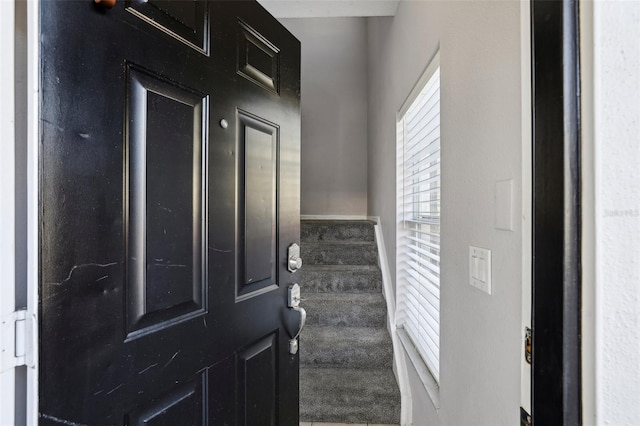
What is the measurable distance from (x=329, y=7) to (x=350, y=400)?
2.32 metres

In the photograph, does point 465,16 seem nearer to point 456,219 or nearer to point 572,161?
point 456,219

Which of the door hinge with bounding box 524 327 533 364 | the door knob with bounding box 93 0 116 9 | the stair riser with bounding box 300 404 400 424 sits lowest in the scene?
the stair riser with bounding box 300 404 400 424

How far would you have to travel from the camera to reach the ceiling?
1818 mm

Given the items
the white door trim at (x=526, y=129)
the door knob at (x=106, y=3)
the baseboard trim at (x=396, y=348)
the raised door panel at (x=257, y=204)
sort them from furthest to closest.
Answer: the baseboard trim at (x=396, y=348) → the raised door panel at (x=257, y=204) → the door knob at (x=106, y=3) → the white door trim at (x=526, y=129)

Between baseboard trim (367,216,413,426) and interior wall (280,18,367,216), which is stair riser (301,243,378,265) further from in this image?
interior wall (280,18,367,216)

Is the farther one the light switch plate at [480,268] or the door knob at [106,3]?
the light switch plate at [480,268]

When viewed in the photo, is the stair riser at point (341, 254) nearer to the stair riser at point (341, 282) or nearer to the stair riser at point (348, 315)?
the stair riser at point (341, 282)

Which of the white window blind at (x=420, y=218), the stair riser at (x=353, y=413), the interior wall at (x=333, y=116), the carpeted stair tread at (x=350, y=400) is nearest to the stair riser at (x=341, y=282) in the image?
the white window blind at (x=420, y=218)

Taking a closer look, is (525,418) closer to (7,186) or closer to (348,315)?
(7,186)

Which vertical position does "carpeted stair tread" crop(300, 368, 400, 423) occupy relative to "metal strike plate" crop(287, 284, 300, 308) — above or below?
below

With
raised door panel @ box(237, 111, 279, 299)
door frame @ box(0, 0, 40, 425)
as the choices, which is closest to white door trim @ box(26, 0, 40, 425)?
door frame @ box(0, 0, 40, 425)

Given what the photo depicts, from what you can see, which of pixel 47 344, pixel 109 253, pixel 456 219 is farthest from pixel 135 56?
pixel 456 219

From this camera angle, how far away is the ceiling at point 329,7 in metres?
1.82

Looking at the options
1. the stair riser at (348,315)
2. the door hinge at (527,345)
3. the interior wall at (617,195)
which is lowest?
the stair riser at (348,315)
